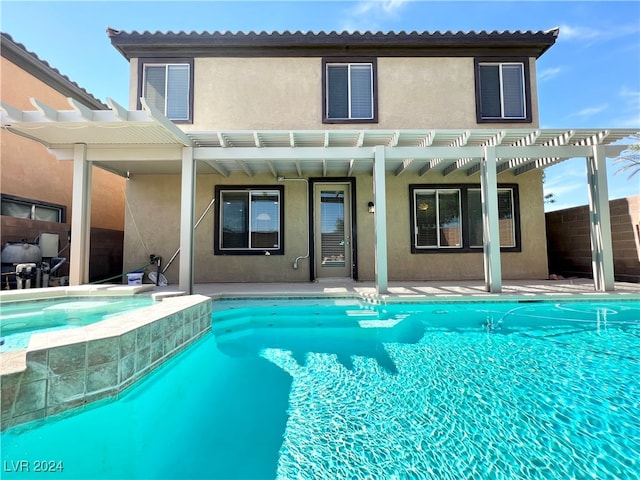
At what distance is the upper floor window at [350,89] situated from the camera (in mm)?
8102

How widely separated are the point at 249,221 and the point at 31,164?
19.3ft

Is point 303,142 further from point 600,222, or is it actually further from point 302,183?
point 600,222

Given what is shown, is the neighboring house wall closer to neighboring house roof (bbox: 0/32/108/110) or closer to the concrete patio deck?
neighboring house roof (bbox: 0/32/108/110)

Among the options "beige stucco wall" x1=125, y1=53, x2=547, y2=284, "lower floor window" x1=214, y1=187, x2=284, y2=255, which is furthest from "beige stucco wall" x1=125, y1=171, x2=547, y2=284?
"lower floor window" x1=214, y1=187, x2=284, y2=255

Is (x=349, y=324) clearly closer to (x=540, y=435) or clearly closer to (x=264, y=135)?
(x=540, y=435)

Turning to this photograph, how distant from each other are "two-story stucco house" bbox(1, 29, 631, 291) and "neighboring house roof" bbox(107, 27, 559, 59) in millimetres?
27

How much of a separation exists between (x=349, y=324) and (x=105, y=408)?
3195 millimetres

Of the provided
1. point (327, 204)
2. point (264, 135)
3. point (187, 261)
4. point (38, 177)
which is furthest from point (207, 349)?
point (38, 177)

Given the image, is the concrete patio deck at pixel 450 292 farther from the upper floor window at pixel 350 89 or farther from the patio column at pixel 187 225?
the upper floor window at pixel 350 89

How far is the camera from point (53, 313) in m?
4.88

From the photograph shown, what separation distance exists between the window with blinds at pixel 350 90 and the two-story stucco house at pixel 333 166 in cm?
3

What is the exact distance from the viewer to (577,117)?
36.6 m

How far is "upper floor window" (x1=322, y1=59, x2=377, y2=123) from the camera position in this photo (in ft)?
26.6

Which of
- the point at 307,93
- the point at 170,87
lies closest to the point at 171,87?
the point at 170,87
